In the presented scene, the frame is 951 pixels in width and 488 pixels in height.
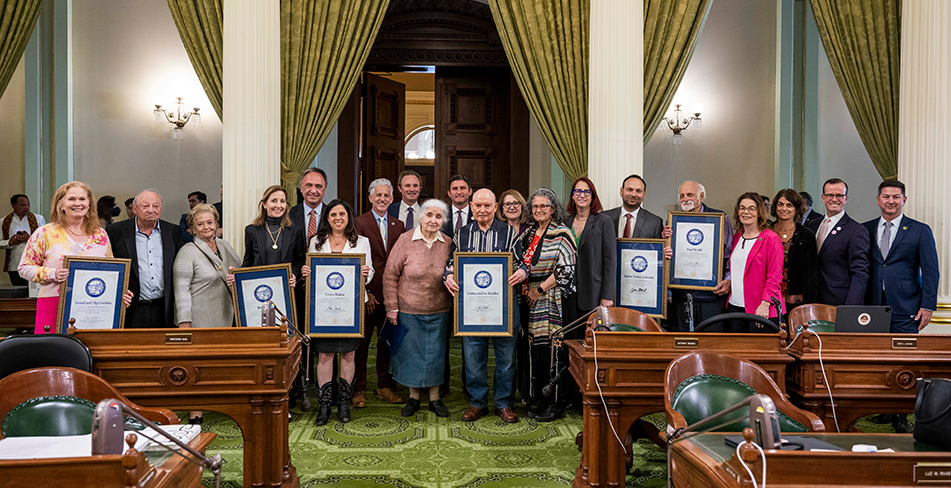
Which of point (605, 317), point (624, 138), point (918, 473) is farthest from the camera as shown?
point (624, 138)

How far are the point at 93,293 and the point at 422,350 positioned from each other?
6.89ft

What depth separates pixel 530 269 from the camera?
179 inches

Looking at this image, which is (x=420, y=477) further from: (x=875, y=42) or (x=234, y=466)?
(x=875, y=42)

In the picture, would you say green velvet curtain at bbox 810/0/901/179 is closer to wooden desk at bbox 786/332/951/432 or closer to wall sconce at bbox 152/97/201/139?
wooden desk at bbox 786/332/951/432

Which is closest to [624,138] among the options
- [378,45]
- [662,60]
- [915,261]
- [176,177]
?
[662,60]

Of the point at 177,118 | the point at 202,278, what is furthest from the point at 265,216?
the point at 177,118

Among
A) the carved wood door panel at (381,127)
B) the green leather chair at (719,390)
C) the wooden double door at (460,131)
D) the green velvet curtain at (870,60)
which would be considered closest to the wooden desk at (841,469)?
the green leather chair at (719,390)

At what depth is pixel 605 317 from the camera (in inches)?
130

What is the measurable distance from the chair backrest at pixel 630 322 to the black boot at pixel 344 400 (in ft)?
6.62

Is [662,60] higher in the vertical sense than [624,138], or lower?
higher

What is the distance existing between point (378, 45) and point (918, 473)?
8860 millimetres

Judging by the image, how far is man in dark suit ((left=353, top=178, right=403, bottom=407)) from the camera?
4988 mm

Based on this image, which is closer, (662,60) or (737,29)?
(662,60)

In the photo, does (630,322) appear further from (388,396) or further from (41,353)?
(41,353)
